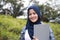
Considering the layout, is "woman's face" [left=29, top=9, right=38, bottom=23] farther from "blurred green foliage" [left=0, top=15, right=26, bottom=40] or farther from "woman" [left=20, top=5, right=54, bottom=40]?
"blurred green foliage" [left=0, top=15, right=26, bottom=40]

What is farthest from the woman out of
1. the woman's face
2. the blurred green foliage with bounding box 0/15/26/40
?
the blurred green foliage with bounding box 0/15/26/40

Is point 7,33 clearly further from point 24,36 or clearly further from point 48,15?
point 48,15

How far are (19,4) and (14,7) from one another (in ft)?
1.16

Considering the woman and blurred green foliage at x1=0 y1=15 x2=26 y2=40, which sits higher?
the woman

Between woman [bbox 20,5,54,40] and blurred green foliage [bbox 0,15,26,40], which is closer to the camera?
woman [bbox 20,5,54,40]

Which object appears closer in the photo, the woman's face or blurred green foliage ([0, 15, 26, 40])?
the woman's face

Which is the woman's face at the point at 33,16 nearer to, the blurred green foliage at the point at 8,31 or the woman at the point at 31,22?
the woman at the point at 31,22

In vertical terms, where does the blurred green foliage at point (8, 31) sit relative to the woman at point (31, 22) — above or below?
below

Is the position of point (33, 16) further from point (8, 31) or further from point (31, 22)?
point (8, 31)

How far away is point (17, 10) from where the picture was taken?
14328 millimetres

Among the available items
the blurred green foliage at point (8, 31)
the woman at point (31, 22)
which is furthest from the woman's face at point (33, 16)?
the blurred green foliage at point (8, 31)

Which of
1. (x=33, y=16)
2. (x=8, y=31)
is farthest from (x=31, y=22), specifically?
(x=8, y=31)

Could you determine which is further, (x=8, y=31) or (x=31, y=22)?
(x=8, y=31)

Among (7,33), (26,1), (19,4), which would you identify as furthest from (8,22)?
(26,1)
